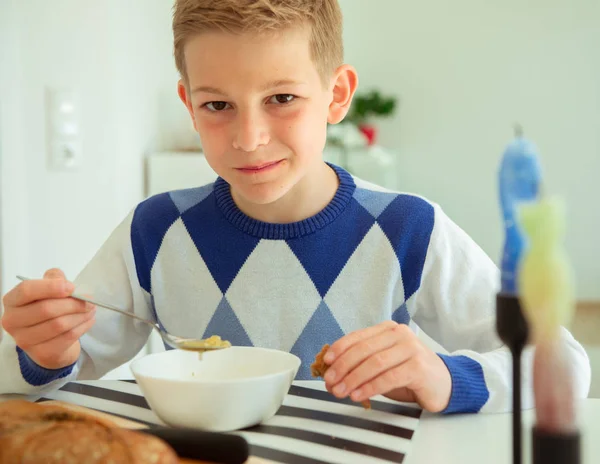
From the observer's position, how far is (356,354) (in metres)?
0.82

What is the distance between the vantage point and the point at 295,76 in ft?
3.44

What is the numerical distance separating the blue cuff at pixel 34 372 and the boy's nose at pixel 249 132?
0.37m

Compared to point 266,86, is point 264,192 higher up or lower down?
lower down

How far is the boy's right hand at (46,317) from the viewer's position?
912 millimetres

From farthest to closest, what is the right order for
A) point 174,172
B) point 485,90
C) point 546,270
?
point 485,90
point 174,172
point 546,270

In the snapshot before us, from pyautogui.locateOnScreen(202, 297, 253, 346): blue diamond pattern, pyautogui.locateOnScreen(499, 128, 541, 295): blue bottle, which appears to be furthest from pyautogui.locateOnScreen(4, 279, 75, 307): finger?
pyautogui.locateOnScreen(499, 128, 541, 295): blue bottle

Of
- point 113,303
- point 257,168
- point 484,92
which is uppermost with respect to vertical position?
point 257,168

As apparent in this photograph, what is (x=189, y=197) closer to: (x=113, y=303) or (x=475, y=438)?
(x=113, y=303)

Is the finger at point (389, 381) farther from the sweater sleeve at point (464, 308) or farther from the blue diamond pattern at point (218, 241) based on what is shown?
the blue diamond pattern at point (218, 241)

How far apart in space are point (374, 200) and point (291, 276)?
0.60 ft

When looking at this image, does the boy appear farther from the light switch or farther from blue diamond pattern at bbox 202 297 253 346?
the light switch

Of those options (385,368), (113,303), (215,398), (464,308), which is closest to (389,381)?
(385,368)

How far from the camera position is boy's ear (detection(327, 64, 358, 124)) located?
4.03ft

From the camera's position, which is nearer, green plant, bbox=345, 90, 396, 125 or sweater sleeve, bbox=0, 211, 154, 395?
sweater sleeve, bbox=0, 211, 154, 395
